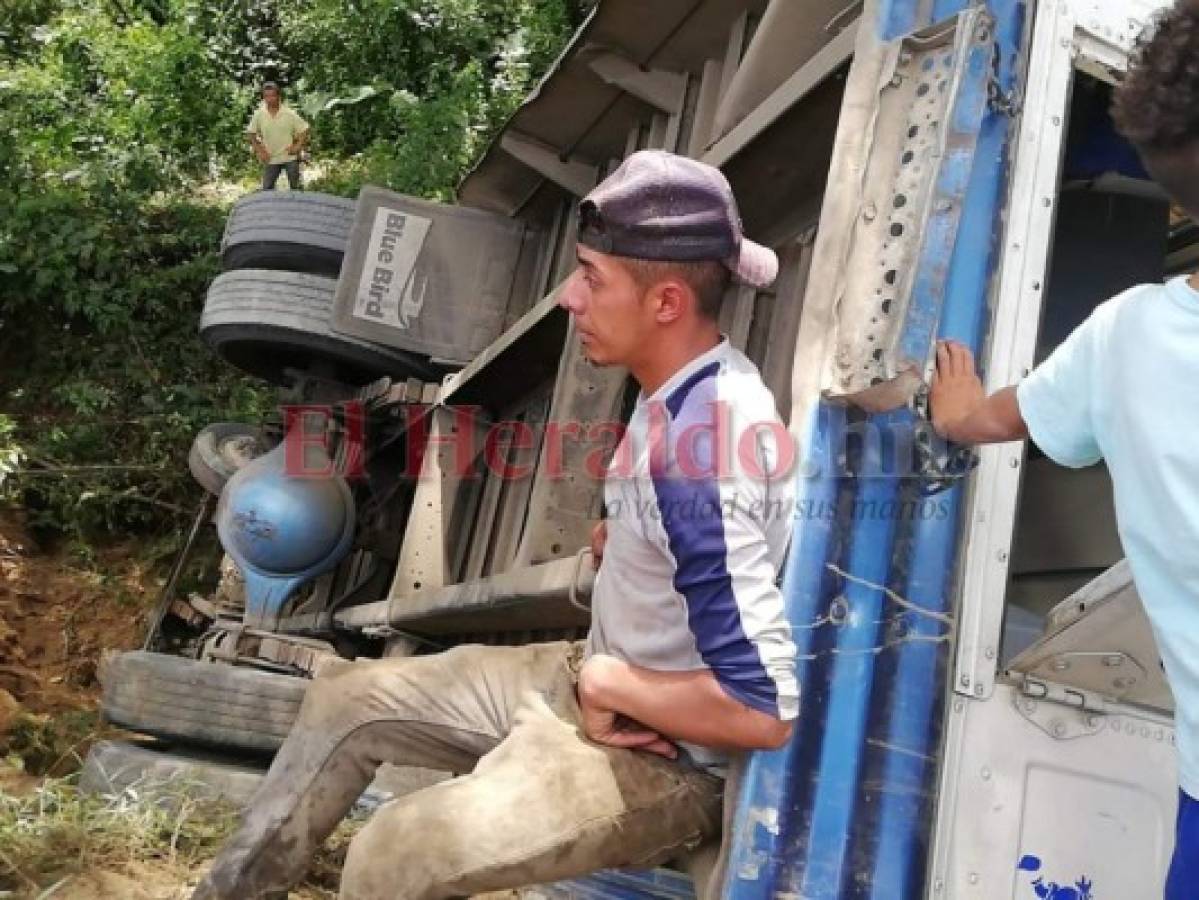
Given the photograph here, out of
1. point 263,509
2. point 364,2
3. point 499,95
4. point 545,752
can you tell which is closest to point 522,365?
point 263,509

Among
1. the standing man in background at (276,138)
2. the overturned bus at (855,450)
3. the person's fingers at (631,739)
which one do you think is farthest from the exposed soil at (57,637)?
the standing man in background at (276,138)

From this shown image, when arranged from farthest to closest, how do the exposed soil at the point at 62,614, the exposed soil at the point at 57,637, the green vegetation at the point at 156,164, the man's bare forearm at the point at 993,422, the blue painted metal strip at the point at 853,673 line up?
the green vegetation at the point at 156,164 → the exposed soil at the point at 62,614 → the exposed soil at the point at 57,637 → the blue painted metal strip at the point at 853,673 → the man's bare forearm at the point at 993,422

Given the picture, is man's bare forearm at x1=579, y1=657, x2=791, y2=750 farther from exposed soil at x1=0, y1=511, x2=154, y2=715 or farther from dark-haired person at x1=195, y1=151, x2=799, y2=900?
exposed soil at x1=0, y1=511, x2=154, y2=715

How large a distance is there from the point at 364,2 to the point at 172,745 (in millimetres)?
12962

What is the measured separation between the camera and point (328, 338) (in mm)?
5992

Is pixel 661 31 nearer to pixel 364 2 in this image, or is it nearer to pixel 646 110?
pixel 646 110

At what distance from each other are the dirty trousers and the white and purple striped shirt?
0.15 meters

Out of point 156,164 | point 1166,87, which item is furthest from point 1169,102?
point 156,164

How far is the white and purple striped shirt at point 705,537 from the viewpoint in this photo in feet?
5.92

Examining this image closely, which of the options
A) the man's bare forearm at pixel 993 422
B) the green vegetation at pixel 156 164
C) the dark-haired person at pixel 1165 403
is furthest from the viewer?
the green vegetation at pixel 156 164

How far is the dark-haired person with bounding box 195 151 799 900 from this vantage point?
1833 millimetres

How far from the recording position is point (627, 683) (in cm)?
196

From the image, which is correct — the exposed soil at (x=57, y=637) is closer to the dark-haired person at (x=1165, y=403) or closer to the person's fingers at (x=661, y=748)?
the person's fingers at (x=661, y=748)

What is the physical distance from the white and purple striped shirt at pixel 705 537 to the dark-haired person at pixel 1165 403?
0.52 metres
